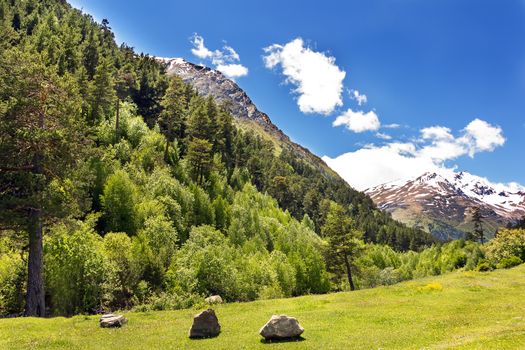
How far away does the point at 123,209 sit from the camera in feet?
201

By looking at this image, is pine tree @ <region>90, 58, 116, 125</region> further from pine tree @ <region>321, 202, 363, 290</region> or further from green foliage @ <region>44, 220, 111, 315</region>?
pine tree @ <region>321, 202, 363, 290</region>

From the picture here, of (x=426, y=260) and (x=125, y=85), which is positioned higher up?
(x=125, y=85)

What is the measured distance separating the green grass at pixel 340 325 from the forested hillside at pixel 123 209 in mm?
8004

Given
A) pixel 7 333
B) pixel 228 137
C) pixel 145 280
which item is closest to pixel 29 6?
pixel 228 137

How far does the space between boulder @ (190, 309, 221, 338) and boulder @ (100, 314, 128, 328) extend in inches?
277

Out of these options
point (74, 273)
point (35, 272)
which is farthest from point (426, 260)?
point (35, 272)

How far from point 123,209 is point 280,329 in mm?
41832

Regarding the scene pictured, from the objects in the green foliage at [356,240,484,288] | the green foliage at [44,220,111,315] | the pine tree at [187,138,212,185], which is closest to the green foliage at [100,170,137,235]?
the green foliage at [44,220,111,315]

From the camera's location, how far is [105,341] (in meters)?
26.4

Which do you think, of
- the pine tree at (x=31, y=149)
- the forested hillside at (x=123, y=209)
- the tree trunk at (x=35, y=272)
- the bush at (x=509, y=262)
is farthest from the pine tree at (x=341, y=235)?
the tree trunk at (x=35, y=272)

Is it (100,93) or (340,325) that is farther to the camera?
(100,93)

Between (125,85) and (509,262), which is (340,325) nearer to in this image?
(509,262)

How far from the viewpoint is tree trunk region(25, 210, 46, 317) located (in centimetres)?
3341

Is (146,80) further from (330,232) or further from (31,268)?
(31,268)
